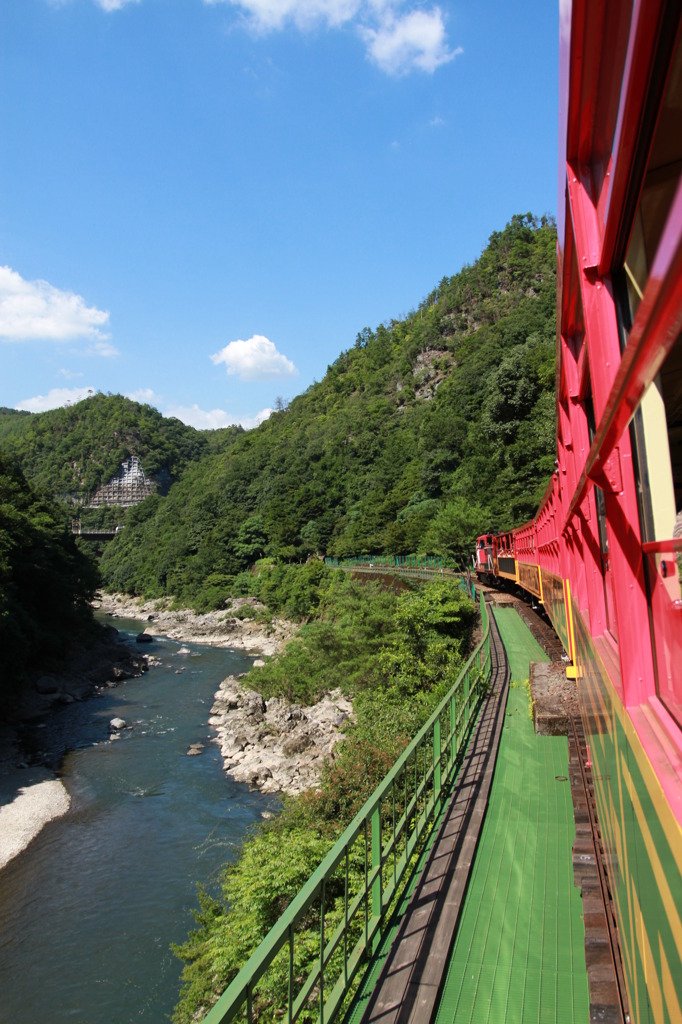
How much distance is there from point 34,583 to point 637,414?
102 feet

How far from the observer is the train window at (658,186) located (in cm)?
130

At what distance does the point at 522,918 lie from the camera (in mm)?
4387

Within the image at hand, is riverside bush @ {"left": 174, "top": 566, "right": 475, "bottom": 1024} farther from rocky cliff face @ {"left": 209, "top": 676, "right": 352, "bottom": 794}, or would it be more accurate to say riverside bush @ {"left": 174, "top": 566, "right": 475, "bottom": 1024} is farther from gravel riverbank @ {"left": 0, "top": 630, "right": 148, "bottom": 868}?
gravel riverbank @ {"left": 0, "top": 630, "right": 148, "bottom": 868}

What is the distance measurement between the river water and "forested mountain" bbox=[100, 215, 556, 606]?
73.5 feet

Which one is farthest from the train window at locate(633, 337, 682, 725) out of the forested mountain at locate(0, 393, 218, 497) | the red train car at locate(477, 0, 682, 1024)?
the forested mountain at locate(0, 393, 218, 497)

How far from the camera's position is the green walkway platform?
364 centimetres

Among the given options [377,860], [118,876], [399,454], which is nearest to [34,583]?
[118,876]

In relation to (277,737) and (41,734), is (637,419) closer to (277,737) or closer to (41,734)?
(277,737)

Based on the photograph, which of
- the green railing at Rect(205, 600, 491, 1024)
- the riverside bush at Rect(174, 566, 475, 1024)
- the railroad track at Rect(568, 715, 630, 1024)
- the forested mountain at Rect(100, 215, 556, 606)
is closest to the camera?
the green railing at Rect(205, 600, 491, 1024)

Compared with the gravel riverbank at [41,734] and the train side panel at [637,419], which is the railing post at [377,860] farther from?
the gravel riverbank at [41,734]

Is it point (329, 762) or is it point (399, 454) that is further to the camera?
point (399, 454)

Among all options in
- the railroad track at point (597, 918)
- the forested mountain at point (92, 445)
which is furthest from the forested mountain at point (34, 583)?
the forested mountain at point (92, 445)

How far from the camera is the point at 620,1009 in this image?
3.18m

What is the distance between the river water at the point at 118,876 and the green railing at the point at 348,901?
10.7 feet
